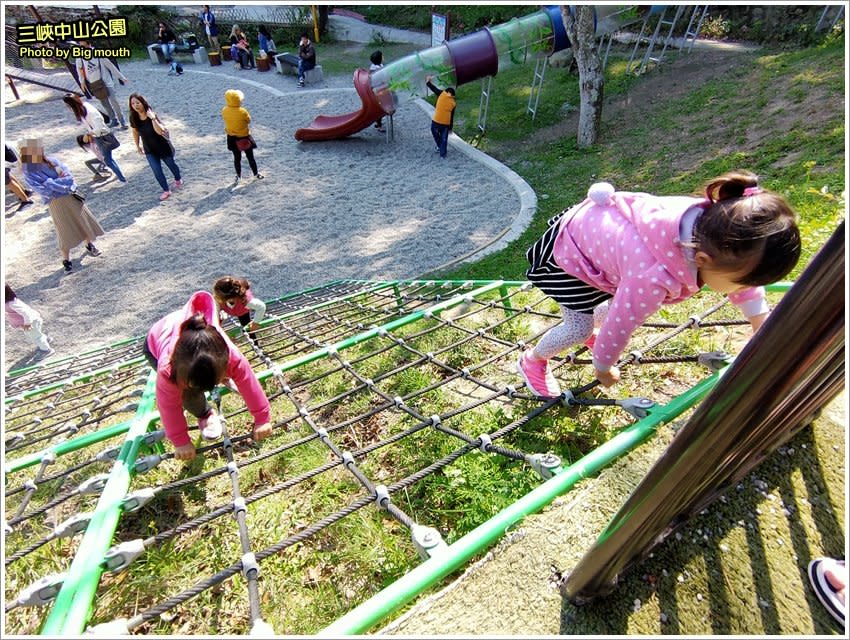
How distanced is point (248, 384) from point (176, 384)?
12.0 inches

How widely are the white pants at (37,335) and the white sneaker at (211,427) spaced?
409cm

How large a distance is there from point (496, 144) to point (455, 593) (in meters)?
9.68

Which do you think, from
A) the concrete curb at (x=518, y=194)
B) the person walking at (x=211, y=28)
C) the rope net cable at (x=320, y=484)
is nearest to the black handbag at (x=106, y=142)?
the concrete curb at (x=518, y=194)

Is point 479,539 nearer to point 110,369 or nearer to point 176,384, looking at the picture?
point 176,384

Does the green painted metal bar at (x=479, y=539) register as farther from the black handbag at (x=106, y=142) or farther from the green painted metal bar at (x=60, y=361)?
the black handbag at (x=106, y=142)

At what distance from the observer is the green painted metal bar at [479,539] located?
1.05 m

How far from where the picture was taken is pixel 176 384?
1.93 metres

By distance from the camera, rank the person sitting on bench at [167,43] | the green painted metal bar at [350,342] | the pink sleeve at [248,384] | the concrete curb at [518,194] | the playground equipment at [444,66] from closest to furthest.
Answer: the pink sleeve at [248,384]
the green painted metal bar at [350,342]
the concrete curb at [518,194]
the playground equipment at [444,66]
the person sitting on bench at [167,43]

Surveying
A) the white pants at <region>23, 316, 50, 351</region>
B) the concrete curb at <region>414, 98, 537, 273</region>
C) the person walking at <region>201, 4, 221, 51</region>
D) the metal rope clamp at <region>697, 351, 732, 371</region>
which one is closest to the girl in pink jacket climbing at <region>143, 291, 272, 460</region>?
the metal rope clamp at <region>697, 351, 732, 371</region>

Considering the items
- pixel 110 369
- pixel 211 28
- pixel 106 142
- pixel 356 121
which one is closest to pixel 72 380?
pixel 110 369

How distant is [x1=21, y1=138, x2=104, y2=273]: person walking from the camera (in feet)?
17.5

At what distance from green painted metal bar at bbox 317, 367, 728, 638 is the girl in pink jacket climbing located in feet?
3.42

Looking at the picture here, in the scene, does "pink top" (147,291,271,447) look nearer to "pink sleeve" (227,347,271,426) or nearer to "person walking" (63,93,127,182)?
"pink sleeve" (227,347,271,426)
